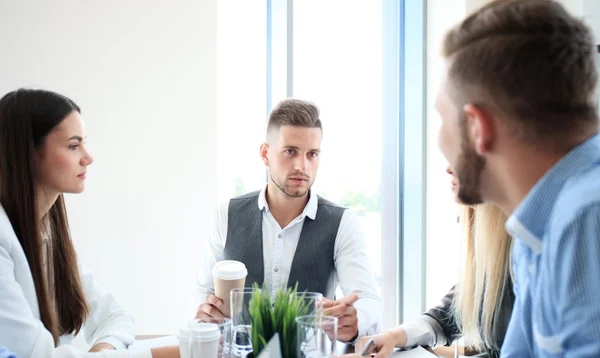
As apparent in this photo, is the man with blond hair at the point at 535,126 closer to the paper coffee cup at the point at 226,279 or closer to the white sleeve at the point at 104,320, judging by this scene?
the paper coffee cup at the point at 226,279

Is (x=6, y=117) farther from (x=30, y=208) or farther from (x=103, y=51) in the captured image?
(x=103, y=51)

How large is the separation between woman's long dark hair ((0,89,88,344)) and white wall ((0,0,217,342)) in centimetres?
157

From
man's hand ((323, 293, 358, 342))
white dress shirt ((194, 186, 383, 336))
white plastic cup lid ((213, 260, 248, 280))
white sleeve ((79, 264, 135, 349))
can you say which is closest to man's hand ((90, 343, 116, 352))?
white sleeve ((79, 264, 135, 349))

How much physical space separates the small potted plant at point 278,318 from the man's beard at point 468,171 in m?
0.43

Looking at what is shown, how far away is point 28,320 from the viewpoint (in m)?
1.34

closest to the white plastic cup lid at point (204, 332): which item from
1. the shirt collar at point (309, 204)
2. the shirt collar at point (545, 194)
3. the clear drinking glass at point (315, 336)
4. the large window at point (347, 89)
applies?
the clear drinking glass at point (315, 336)

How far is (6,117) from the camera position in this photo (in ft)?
5.38

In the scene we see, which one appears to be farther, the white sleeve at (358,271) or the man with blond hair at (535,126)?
the white sleeve at (358,271)

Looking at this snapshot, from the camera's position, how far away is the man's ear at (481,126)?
0.93 meters

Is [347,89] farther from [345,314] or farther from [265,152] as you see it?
[345,314]

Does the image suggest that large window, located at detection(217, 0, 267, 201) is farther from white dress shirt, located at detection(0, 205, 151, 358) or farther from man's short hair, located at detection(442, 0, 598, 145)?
man's short hair, located at detection(442, 0, 598, 145)

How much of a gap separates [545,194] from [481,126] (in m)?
0.16

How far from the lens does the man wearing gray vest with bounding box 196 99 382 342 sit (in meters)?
2.19

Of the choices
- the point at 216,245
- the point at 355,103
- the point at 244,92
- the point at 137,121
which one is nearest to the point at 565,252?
the point at 216,245
